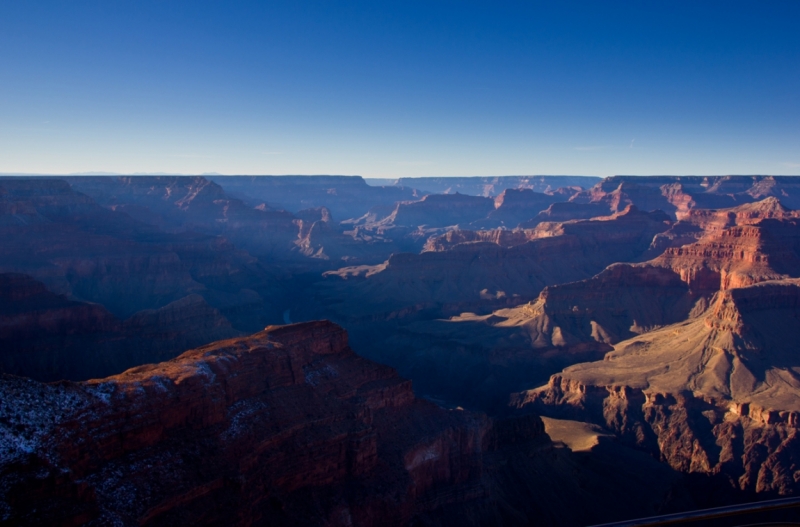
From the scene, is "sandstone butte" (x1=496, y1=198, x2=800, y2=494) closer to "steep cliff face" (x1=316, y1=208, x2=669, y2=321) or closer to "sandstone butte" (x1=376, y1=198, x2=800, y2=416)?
"sandstone butte" (x1=376, y1=198, x2=800, y2=416)

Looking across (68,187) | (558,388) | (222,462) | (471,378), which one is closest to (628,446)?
(558,388)

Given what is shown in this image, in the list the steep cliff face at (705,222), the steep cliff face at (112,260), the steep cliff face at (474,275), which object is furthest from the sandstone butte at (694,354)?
the steep cliff face at (112,260)

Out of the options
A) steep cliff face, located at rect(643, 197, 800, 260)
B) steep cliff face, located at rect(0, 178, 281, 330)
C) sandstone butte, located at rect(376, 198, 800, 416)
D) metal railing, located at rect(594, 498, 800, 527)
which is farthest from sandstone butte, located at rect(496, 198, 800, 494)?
metal railing, located at rect(594, 498, 800, 527)

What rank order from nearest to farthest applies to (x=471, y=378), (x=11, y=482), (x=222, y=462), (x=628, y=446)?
(x=11, y=482)
(x=222, y=462)
(x=628, y=446)
(x=471, y=378)

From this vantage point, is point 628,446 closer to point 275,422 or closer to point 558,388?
point 558,388

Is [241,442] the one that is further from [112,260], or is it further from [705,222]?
[705,222]
